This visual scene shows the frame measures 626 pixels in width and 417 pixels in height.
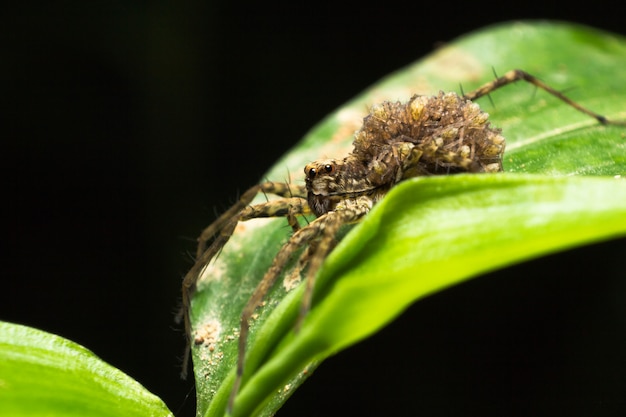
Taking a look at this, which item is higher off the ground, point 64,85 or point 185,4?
point 185,4

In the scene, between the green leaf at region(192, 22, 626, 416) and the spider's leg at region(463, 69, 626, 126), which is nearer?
the green leaf at region(192, 22, 626, 416)

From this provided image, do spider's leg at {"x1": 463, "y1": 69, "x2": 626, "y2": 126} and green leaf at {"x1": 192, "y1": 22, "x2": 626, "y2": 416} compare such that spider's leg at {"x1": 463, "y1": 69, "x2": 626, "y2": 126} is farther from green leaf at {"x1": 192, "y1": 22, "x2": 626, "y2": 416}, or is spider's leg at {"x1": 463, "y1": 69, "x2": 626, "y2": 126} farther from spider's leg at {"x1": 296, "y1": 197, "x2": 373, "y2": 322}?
spider's leg at {"x1": 296, "y1": 197, "x2": 373, "y2": 322}

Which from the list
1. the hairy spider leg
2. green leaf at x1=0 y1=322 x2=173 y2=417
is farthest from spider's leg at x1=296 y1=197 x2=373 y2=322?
green leaf at x1=0 y1=322 x2=173 y2=417

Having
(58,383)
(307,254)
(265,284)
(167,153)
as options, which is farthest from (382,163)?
(167,153)

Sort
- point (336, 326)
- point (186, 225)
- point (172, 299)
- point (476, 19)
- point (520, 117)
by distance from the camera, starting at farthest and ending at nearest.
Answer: point (476, 19), point (186, 225), point (172, 299), point (520, 117), point (336, 326)

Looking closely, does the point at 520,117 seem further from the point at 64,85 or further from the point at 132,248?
the point at 64,85

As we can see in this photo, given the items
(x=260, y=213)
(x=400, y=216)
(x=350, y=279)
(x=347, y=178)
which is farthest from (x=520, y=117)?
(x=350, y=279)

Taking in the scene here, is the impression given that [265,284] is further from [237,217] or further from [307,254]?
[237,217]
